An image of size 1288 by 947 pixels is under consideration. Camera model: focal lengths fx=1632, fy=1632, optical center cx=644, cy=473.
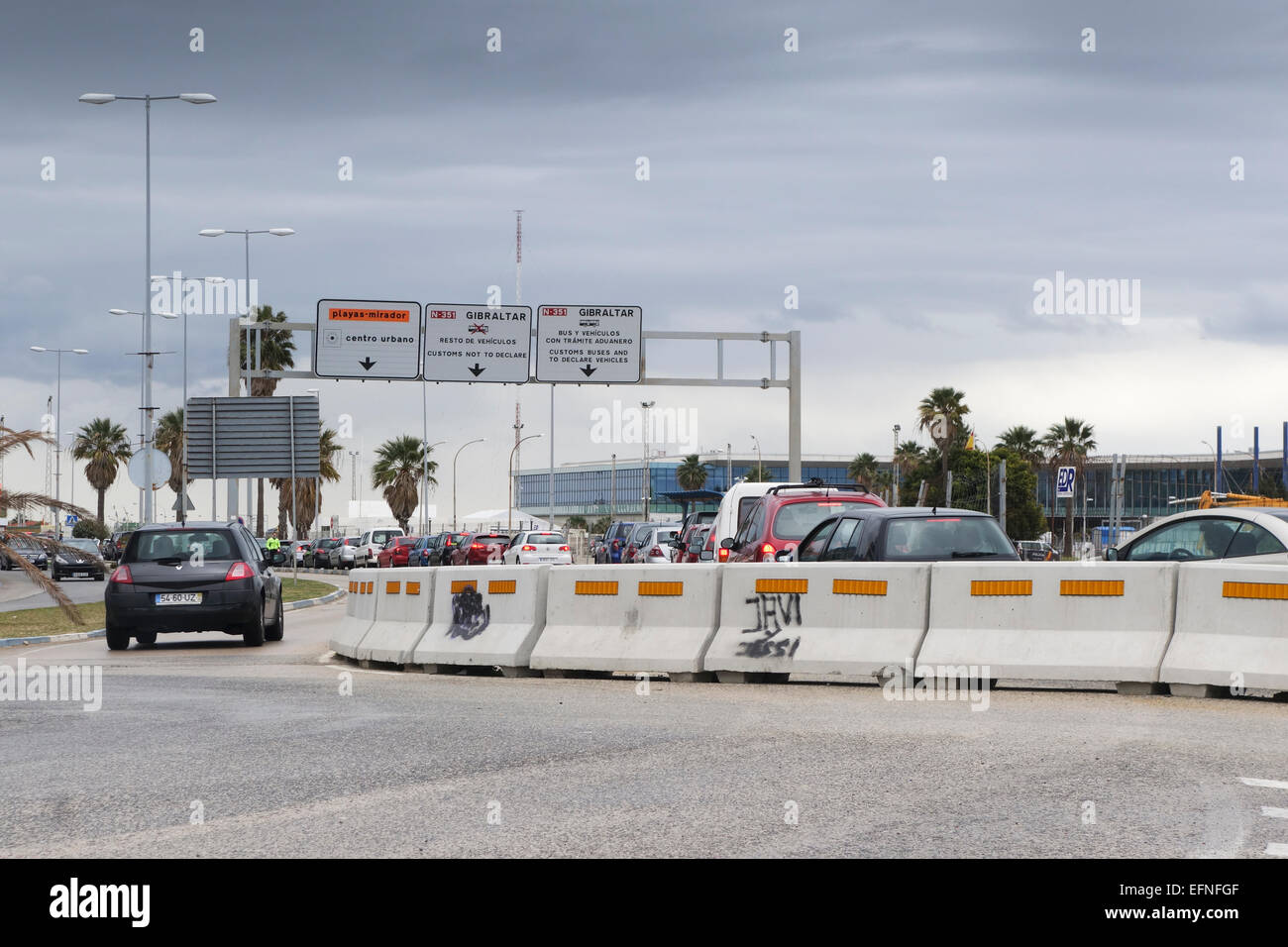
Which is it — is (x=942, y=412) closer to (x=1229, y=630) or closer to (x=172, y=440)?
(x=172, y=440)

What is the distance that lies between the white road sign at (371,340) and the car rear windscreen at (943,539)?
75.1ft

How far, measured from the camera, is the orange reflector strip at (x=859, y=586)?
13281 millimetres

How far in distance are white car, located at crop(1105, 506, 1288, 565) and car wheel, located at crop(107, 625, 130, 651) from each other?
1144 cm

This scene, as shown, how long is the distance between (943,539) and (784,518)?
3.75 meters

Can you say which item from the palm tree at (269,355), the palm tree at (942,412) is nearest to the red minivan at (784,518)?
the palm tree at (269,355)

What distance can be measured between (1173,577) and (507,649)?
5.84 m

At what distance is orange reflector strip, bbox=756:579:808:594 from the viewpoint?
44.7ft

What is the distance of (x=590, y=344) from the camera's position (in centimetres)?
3694

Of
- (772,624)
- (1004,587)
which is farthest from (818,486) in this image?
(1004,587)

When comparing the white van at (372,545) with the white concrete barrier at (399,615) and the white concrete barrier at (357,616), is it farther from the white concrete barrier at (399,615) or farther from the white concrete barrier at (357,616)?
the white concrete barrier at (399,615)
